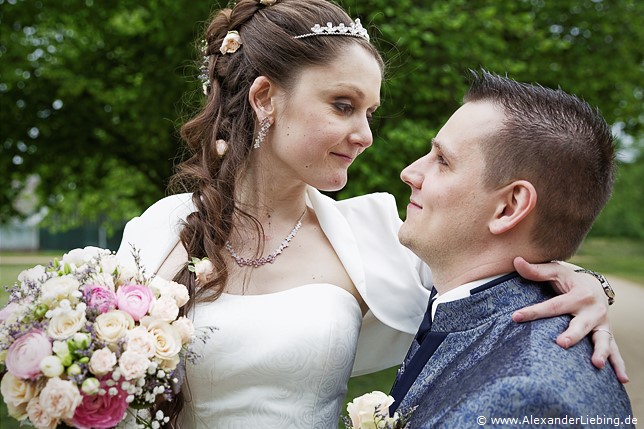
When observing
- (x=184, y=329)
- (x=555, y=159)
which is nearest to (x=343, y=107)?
(x=555, y=159)

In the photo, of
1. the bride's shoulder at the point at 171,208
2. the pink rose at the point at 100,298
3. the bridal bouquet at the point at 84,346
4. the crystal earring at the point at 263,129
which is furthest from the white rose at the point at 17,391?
the crystal earring at the point at 263,129

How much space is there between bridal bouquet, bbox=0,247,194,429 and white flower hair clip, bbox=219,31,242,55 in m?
1.48

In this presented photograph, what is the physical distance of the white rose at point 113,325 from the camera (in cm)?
259

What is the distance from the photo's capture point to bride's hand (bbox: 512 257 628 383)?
98.5 inches

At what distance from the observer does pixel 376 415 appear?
8.74 ft

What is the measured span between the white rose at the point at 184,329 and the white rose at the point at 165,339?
3 cm

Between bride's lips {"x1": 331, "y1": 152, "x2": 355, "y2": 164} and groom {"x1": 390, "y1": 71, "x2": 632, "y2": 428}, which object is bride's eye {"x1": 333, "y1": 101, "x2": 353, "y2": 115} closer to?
bride's lips {"x1": 331, "y1": 152, "x2": 355, "y2": 164}

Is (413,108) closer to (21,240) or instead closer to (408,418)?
(408,418)

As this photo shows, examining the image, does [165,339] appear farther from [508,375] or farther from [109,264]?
[508,375]

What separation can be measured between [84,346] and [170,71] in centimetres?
835

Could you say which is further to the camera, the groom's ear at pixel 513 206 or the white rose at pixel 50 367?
the groom's ear at pixel 513 206

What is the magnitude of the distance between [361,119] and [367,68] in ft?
0.84

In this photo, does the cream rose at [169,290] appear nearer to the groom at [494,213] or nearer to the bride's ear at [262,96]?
the groom at [494,213]

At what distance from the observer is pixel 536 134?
2775 millimetres
